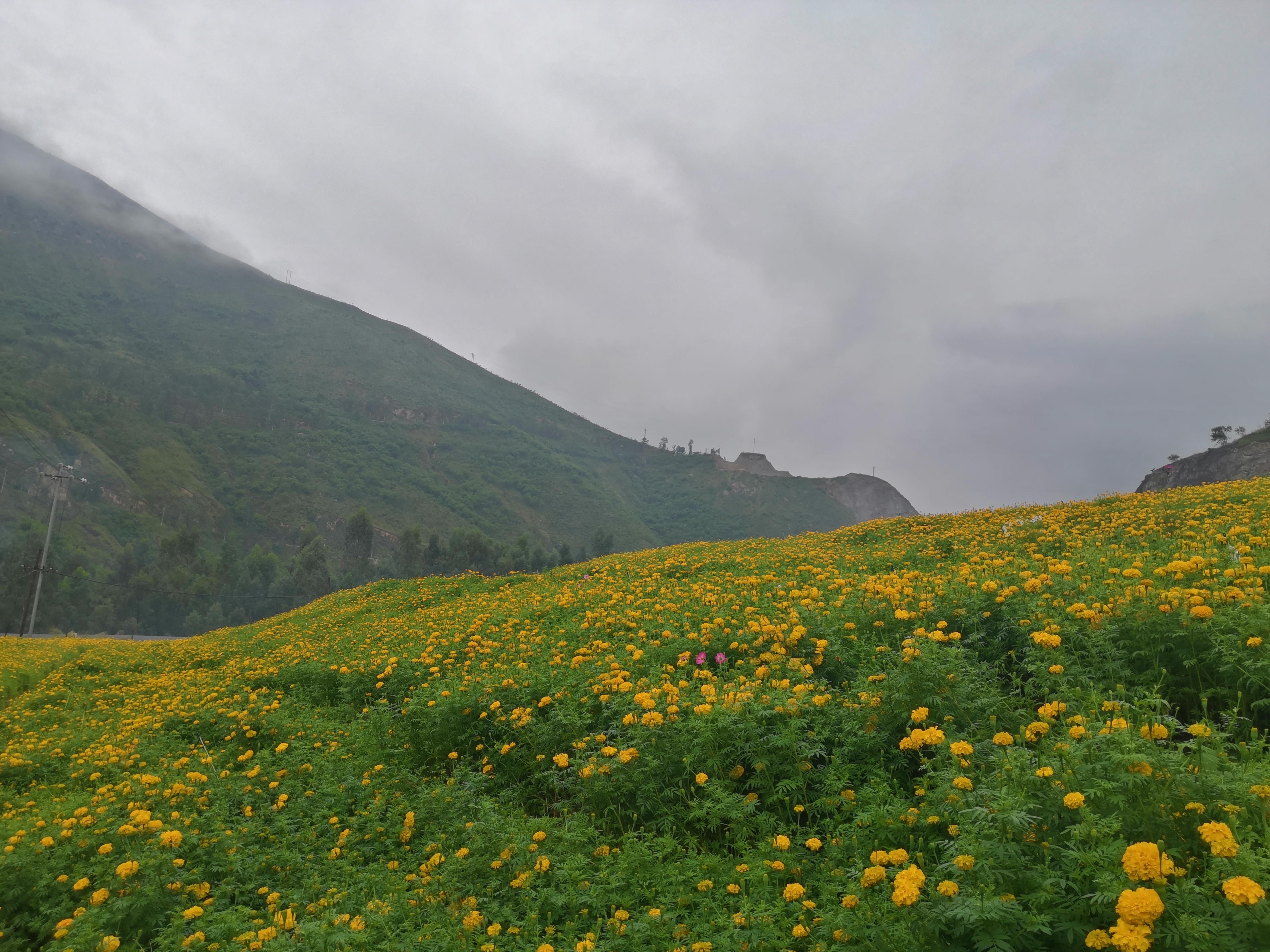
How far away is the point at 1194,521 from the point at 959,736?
742 cm

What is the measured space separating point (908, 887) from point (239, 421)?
497ft

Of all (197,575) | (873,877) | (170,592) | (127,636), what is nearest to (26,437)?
(197,575)

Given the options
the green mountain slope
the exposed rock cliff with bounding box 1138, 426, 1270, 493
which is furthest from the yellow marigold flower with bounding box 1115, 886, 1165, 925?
the green mountain slope

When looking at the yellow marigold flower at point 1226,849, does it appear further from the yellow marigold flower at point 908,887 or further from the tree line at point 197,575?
the tree line at point 197,575

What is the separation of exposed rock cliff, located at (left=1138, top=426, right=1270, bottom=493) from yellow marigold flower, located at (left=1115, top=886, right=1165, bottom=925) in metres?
61.7

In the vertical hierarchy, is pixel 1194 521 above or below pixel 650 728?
above

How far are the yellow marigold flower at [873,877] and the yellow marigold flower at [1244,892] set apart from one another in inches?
48.9

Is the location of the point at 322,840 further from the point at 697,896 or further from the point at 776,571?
the point at 776,571

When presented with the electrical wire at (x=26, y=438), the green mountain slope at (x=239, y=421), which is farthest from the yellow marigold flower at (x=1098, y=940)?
the electrical wire at (x=26, y=438)

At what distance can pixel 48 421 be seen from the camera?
297ft

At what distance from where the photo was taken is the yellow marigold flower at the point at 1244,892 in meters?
1.86

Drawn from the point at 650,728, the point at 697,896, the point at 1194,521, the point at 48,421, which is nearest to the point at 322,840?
the point at 650,728

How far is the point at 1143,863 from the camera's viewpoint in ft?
6.78

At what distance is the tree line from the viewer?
55969 mm
